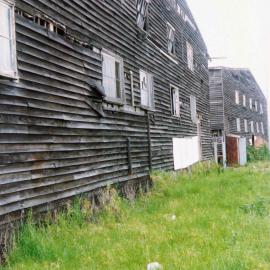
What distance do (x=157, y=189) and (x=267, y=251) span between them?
751 cm

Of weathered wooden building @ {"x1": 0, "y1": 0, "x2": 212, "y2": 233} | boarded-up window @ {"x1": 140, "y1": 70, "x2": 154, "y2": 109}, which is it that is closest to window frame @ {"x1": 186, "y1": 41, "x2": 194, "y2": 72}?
weathered wooden building @ {"x1": 0, "y1": 0, "x2": 212, "y2": 233}

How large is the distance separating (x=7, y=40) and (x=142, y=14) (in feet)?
29.7

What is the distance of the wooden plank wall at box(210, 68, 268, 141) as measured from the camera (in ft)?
119

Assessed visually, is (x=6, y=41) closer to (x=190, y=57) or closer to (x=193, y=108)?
(x=193, y=108)

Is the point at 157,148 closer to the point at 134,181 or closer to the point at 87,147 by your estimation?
the point at 134,181

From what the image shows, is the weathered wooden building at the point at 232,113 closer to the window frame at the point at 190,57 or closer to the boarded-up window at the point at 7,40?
the window frame at the point at 190,57

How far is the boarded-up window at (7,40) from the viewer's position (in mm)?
6629

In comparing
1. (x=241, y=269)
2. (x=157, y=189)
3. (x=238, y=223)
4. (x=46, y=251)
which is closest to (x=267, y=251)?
(x=241, y=269)

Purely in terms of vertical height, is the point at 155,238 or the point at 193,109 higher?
the point at 193,109

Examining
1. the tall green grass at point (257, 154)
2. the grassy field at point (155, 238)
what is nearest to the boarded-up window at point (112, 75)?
the grassy field at point (155, 238)

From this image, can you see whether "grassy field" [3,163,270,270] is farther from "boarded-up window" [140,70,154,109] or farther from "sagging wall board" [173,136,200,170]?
"sagging wall board" [173,136,200,170]

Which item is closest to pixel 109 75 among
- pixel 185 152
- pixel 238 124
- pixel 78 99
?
pixel 78 99

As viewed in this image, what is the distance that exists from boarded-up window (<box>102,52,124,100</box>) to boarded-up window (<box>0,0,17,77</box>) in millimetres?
4111

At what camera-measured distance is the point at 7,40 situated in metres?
6.74
